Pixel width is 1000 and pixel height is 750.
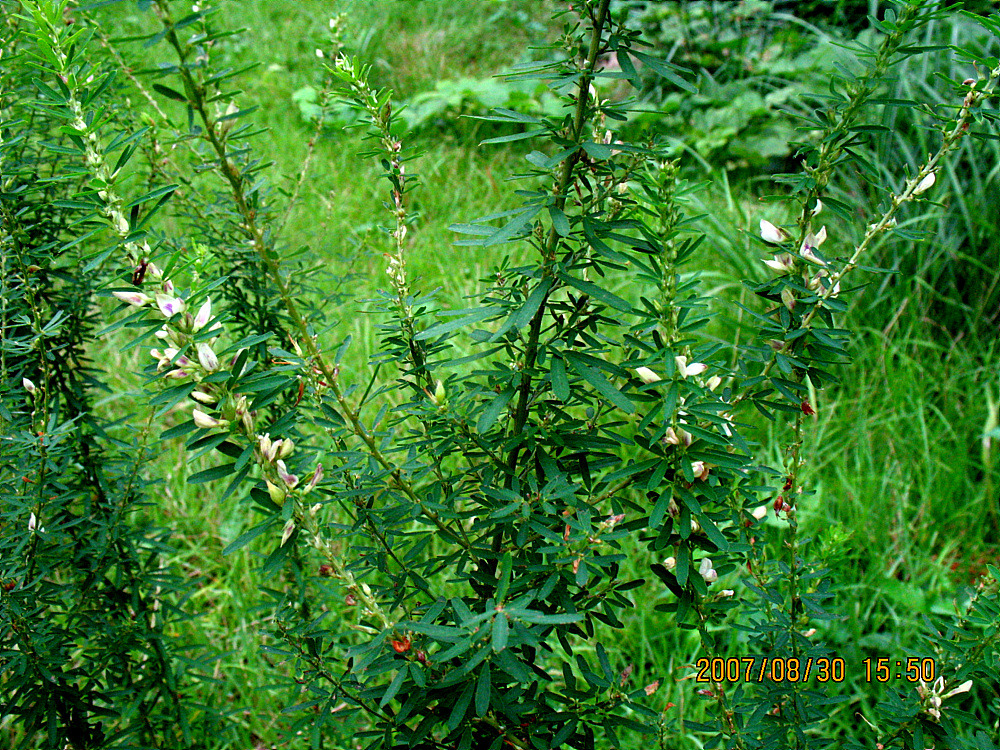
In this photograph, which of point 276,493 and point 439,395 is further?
point 439,395

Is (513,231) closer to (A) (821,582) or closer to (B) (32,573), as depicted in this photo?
(A) (821,582)

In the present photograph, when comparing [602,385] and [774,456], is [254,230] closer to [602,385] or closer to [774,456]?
[602,385]

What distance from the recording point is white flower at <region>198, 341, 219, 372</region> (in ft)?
2.87

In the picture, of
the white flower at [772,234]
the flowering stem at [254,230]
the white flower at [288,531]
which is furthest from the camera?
the white flower at [772,234]

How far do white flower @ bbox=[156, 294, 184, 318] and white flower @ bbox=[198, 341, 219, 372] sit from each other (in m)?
0.05

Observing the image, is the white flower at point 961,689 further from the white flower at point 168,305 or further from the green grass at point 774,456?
the white flower at point 168,305

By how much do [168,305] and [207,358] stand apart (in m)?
0.08

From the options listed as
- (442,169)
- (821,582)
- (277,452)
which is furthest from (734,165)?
(277,452)

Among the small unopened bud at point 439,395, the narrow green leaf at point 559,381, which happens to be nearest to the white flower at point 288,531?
the small unopened bud at point 439,395

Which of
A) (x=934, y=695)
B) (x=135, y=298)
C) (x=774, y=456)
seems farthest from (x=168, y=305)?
(x=774, y=456)

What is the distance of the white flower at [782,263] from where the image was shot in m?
1.10

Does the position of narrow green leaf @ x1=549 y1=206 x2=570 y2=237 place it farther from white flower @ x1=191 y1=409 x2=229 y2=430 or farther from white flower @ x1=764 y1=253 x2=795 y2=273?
white flower @ x1=191 y1=409 x2=229 y2=430

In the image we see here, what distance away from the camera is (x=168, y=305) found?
0.87 metres
